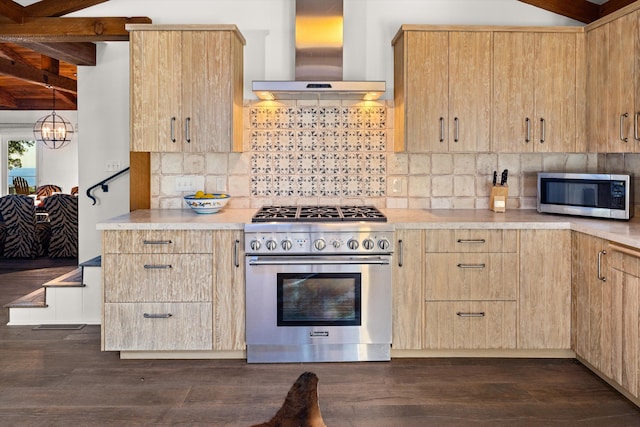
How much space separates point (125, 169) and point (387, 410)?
10.1ft

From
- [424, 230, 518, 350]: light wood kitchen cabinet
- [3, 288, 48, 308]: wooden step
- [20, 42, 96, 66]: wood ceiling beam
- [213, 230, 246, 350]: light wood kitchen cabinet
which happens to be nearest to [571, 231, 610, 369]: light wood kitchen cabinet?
[424, 230, 518, 350]: light wood kitchen cabinet

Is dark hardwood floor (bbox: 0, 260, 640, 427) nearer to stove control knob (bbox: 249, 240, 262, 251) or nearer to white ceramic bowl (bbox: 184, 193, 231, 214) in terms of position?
stove control knob (bbox: 249, 240, 262, 251)

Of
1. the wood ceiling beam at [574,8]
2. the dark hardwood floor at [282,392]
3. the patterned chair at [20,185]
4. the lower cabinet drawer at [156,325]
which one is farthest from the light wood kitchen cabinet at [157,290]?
the patterned chair at [20,185]

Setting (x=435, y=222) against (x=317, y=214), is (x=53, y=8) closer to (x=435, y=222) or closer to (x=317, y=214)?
(x=317, y=214)

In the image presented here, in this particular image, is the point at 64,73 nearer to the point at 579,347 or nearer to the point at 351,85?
the point at 351,85

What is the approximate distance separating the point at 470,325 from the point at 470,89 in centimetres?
154

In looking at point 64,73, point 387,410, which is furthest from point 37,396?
point 64,73

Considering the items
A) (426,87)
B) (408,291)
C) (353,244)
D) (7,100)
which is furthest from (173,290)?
(7,100)

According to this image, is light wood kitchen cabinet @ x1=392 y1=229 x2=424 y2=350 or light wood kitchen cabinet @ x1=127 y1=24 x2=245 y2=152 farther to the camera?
light wood kitchen cabinet @ x1=127 y1=24 x2=245 y2=152

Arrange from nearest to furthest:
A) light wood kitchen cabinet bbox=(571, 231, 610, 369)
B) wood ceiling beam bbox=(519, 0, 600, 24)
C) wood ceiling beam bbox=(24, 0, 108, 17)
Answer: light wood kitchen cabinet bbox=(571, 231, 610, 369)
wood ceiling beam bbox=(519, 0, 600, 24)
wood ceiling beam bbox=(24, 0, 108, 17)

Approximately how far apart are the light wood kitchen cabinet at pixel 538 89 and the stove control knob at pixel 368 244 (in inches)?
44.6

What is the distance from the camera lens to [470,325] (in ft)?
10.9

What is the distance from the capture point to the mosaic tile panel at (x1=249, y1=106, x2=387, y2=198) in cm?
394

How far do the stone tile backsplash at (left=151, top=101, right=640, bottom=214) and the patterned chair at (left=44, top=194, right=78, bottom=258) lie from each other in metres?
3.54
